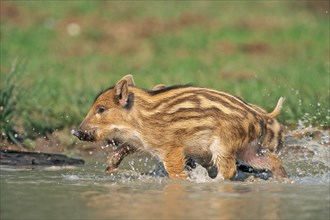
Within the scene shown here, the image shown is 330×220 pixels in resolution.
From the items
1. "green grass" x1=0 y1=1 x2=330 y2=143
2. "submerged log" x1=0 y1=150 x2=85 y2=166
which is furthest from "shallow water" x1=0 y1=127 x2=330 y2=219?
"green grass" x1=0 y1=1 x2=330 y2=143

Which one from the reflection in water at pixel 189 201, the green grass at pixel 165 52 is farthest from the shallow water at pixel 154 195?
→ the green grass at pixel 165 52

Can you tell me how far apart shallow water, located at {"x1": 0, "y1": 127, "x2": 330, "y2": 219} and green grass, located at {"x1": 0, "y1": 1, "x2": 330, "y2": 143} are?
2081 millimetres

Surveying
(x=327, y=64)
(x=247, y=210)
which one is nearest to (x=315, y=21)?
(x=327, y=64)

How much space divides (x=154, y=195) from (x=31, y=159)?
2.29 metres

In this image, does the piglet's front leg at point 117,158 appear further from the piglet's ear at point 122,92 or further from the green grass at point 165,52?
the green grass at point 165,52

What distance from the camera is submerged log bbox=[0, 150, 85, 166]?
9.97 metres

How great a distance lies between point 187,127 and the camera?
918cm

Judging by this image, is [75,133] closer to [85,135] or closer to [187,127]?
[85,135]

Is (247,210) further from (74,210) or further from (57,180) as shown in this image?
(57,180)

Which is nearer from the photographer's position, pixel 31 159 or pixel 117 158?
pixel 117 158

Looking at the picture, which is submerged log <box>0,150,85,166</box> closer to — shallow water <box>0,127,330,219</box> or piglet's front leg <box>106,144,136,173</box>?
shallow water <box>0,127,330,219</box>

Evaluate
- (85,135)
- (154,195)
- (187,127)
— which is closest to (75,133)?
(85,135)

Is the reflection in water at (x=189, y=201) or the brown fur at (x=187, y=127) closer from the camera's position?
the reflection in water at (x=189, y=201)

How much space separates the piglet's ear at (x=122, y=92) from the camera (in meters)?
9.44
